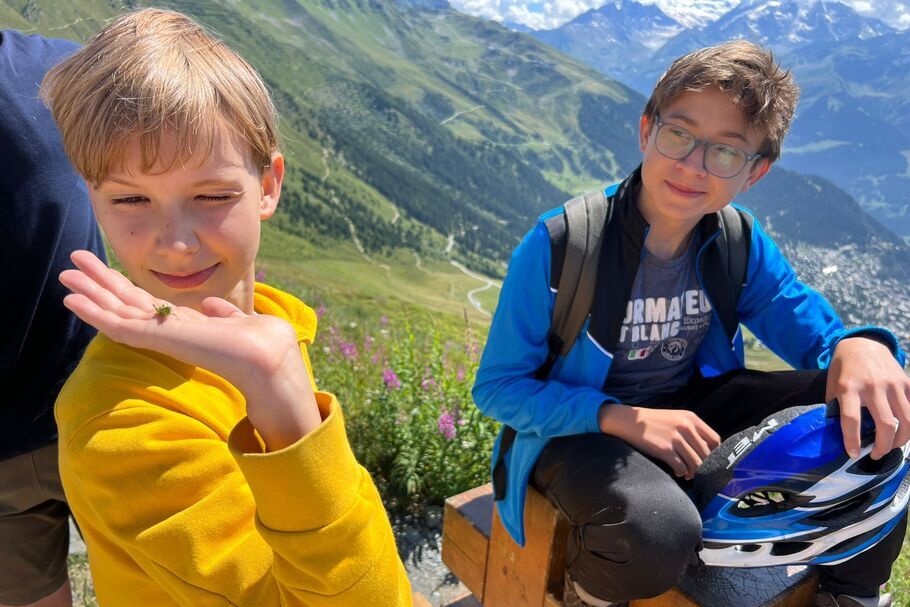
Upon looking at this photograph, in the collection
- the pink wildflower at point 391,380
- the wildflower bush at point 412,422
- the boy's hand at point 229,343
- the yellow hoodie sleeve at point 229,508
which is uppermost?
the boy's hand at point 229,343

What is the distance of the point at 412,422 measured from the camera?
4.85 m

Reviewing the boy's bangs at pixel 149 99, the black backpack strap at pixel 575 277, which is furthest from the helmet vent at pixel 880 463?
the boy's bangs at pixel 149 99

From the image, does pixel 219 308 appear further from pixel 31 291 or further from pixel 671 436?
pixel 671 436

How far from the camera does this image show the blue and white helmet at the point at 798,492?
2.24 meters

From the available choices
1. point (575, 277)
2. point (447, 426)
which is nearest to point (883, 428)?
point (575, 277)

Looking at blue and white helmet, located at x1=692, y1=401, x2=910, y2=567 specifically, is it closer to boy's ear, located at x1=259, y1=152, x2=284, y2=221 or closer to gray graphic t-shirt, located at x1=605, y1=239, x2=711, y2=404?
gray graphic t-shirt, located at x1=605, y1=239, x2=711, y2=404

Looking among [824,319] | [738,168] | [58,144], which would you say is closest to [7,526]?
[58,144]

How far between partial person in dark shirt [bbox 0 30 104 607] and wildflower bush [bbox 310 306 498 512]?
96.0 inches

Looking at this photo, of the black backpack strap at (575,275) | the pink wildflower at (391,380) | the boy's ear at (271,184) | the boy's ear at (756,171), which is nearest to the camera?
the boy's ear at (271,184)

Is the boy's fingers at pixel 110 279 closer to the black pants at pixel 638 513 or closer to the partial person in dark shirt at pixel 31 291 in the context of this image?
the partial person in dark shirt at pixel 31 291

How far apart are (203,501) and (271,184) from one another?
3.53ft

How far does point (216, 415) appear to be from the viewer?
1.58 metres

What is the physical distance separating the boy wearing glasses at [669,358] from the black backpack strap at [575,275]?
3cm

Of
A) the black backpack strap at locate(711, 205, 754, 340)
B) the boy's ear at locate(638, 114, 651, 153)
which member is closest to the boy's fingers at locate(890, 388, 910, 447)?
the black backpack strap at locate(711, 205, 754, 340)
